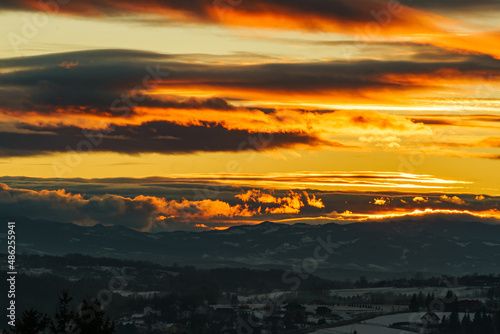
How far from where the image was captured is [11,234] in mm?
114188

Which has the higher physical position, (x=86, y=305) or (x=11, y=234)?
(x=11, y=234)

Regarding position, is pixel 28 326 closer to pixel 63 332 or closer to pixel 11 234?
pixel 63 332

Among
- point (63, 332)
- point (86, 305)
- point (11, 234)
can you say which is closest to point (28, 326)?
point (63, 332)

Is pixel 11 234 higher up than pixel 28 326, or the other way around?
pixel 11 234

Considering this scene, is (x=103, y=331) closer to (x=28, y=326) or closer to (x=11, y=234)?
(x=28, y=326)

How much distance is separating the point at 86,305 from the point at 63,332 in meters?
7.09

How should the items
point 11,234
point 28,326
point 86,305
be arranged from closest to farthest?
1. point 28,326
2. point 86,305
3. point 11,234

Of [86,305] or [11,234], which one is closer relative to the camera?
[86,305]

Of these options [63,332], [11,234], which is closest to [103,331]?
[63,332]

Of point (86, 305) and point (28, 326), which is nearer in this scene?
point (28, 326)

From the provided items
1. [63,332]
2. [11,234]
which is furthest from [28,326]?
[11,234]

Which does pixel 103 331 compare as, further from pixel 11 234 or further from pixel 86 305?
pixel 11 234

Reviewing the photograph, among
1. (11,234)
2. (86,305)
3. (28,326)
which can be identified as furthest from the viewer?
(11,234)

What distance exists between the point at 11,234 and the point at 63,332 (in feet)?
148
